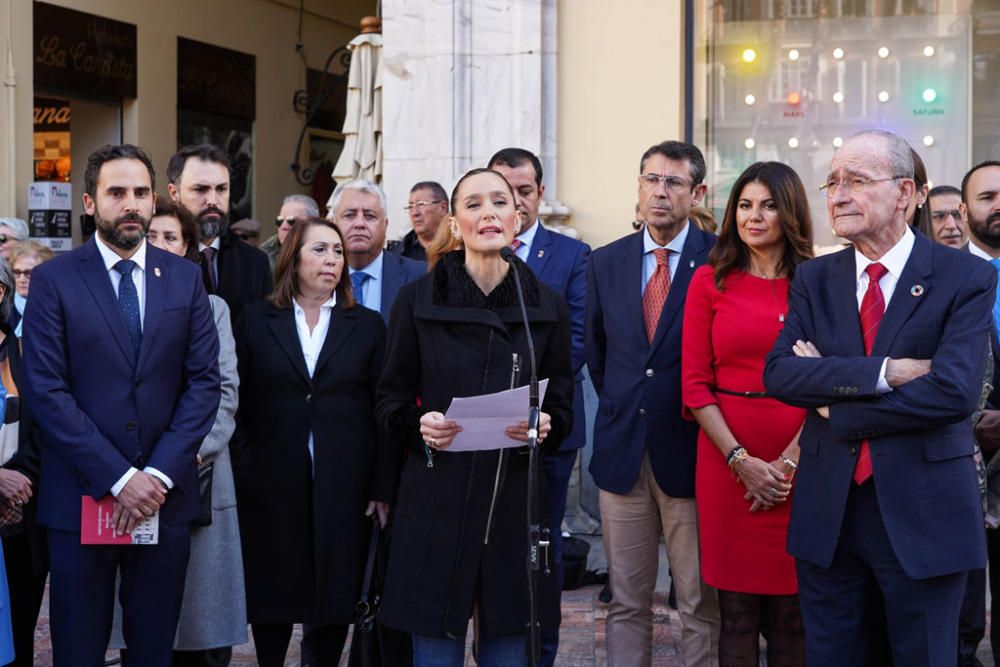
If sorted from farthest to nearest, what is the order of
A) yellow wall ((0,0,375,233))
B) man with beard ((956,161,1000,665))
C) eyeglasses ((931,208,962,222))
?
yellow wall ((0,0,375,233)), eyeglasses ((931,208,962,222)), man with beard ((956,161,1000,665))

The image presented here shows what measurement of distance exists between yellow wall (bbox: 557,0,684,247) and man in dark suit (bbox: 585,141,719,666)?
10.5 feet

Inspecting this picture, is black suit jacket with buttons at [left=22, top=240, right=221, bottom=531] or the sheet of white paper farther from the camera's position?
black suit jacket with buttons at [left=22, top=240, right=221, bottom=531]

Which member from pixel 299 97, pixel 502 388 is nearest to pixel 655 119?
pixel 502 388

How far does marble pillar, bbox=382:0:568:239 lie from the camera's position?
9008 mm

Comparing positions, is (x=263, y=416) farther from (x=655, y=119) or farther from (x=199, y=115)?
(x=199, y=115)

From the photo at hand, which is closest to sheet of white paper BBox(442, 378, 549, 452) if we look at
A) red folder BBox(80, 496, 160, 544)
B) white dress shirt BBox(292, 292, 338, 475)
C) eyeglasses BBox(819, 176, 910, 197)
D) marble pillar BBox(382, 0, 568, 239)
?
eyeglasses BBox(819, 176, 910, 197)

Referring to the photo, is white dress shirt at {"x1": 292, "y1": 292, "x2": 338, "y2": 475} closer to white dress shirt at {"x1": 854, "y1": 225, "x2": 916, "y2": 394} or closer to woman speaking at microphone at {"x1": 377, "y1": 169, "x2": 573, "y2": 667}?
woman speaking at microphone at {"x1": 377, "y1": 169, "x2": 573, "y2": 667}

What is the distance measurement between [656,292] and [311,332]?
1473mm

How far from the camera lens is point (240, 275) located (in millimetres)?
6527

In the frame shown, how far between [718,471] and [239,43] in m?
11.2

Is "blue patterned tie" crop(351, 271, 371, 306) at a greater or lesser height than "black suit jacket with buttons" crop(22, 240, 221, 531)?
greater

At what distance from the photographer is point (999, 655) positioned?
5906mm

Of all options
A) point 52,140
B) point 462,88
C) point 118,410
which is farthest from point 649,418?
point 52,140

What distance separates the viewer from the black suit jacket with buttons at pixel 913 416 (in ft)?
13.6
